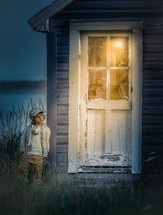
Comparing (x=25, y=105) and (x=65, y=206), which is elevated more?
(x=25, y=105)

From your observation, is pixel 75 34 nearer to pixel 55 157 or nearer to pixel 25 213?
pixel 55 157

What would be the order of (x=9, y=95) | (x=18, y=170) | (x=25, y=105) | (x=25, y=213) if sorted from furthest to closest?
1. (x=9, y=95)
2. (x=25, y=105)
3. (x=18, y=170)
4. (x=25, y=213)

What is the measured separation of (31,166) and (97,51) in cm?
205

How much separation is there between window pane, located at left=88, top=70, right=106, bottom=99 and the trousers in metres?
1.30

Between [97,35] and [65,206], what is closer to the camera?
[65,206]

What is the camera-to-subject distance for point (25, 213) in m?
7.63

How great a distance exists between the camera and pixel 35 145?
912cm

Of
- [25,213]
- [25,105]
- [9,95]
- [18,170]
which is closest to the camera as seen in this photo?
[25,213]

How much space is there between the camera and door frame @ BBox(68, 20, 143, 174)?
9.24 m

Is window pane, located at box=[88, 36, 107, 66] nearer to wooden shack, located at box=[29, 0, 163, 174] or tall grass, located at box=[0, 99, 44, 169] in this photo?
wooden shack, located at box=[29, 0, 163, 174]

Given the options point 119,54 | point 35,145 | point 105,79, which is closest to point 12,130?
point 35,145

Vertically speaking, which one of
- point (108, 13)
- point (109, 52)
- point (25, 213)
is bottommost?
point (25, 213)

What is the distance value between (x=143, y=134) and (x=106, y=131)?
1.97 ft

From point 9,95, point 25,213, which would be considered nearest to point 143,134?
point 25,213
